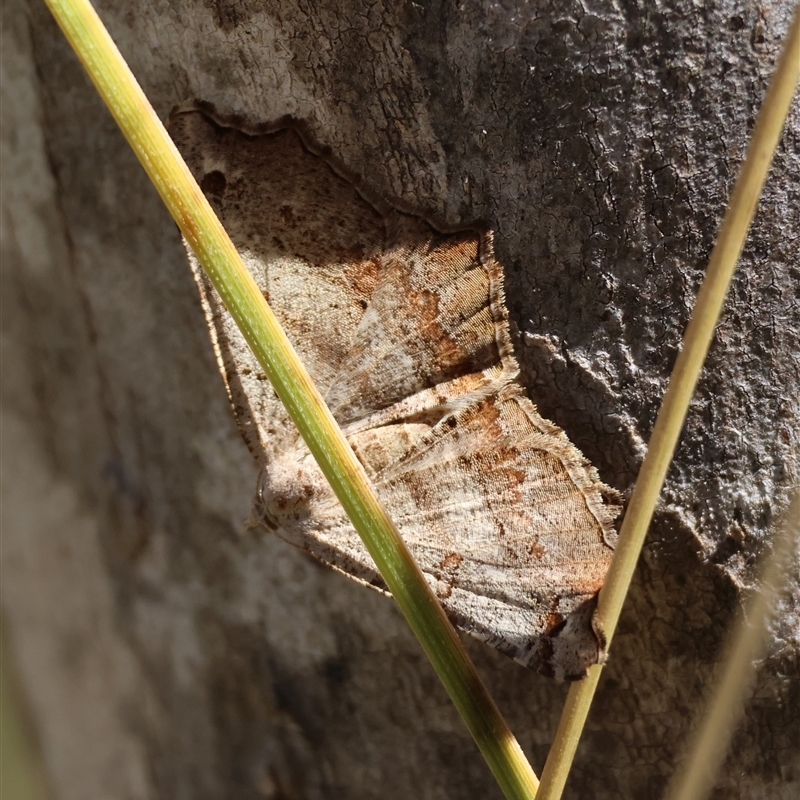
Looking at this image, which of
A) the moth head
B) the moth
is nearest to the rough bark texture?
the moth

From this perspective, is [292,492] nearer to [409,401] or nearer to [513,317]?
[409,401]

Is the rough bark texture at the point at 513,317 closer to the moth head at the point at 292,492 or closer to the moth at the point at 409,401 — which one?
the moth at the point at 409,401

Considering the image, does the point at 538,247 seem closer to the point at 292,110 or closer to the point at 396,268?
the point at 396,268

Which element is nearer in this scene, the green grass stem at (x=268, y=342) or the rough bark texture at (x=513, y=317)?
the green grass stem at (x=268, y=342)

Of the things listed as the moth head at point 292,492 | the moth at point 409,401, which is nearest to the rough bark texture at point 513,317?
the moth at point 409,401

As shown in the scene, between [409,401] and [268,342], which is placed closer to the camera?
[268,342]

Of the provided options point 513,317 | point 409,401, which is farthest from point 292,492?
point 513,317
